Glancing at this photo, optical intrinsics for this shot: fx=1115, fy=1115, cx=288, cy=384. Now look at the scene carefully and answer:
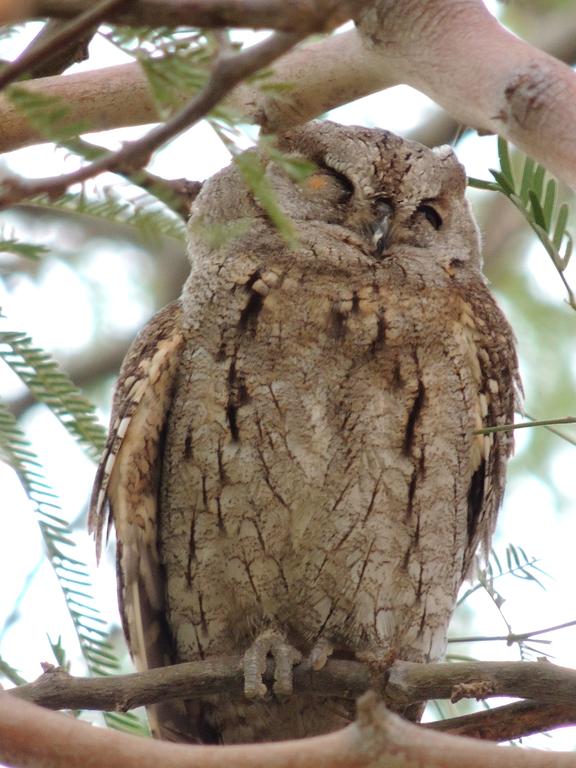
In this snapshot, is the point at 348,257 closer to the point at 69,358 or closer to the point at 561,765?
the point at 561,765

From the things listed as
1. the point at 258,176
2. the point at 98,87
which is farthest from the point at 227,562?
the point at 258,176

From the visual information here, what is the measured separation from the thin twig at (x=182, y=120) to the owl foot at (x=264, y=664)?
74.1 inches

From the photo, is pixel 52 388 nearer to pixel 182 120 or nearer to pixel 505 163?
pixel 505 163

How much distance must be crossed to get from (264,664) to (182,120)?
207 cm

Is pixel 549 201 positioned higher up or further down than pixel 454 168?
further down

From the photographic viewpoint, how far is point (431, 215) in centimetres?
361

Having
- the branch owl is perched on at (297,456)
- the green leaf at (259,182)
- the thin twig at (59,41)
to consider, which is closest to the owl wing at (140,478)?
the branch owl is perched on at (297,456)

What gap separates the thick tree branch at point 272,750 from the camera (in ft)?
4.74

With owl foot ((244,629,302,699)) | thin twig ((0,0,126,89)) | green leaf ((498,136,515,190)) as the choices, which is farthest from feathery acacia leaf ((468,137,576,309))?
owl foot ((244,629,302,699))

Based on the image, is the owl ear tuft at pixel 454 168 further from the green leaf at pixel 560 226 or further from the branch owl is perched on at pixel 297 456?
the green leaf at pixel 560 226

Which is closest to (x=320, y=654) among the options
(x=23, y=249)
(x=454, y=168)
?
(x=23, y=249)

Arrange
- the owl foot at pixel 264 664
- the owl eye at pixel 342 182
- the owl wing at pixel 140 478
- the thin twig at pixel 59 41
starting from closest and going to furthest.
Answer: the thin twig at pixel 59 41
the owl foot at pixel 264 664
the owl wing at pixel 140 478
the owl eye at pixel 342 182

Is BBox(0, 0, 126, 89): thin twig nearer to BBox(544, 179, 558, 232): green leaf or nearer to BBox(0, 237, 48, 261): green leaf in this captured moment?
BBox(0, 237, 48, 261): green leaf

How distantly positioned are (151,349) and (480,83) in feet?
5.27
